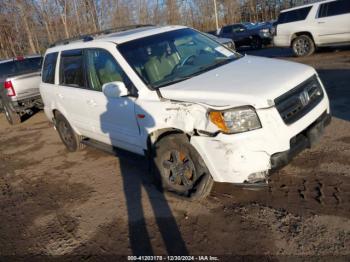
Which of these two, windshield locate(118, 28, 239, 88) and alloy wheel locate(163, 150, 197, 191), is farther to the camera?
windshield locate(118, 28, 239, 88)

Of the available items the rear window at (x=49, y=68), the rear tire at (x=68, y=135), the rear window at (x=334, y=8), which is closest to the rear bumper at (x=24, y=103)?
the rear window at (x=49, y=68)

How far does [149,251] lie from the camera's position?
3.49 metres

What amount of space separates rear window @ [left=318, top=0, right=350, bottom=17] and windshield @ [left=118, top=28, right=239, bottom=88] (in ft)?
28.5

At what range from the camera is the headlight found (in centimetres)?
346

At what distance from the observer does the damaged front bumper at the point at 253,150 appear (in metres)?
3.43

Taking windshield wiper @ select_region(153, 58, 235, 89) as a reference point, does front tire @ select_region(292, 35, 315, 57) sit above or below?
below

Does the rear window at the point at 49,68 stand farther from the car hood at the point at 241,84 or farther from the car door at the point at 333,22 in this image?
the car door at the point at 333,22

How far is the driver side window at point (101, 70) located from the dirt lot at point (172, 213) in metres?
1.14

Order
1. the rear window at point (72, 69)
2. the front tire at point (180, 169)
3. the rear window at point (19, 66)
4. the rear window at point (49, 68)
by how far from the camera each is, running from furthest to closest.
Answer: the rear window at point (19, 66), the rear window at point (49, 68), the rear window at point (72, 69), the front tire at point (180, 169)

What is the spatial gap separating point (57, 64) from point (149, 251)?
151 inches

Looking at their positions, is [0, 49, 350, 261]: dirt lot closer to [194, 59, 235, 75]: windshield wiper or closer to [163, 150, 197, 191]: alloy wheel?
[163, 150, 197, 191]: alloy wheel

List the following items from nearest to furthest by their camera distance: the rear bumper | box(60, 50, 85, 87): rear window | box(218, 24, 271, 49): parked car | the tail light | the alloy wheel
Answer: the alloy wheel < box(60, 50, 85, 87): rear window < the tail light < the rear bumper < box(218, 24, 271, 49): parked car

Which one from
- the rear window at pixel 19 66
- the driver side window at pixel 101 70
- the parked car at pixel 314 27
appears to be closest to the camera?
the driver side window at pixel 101 70

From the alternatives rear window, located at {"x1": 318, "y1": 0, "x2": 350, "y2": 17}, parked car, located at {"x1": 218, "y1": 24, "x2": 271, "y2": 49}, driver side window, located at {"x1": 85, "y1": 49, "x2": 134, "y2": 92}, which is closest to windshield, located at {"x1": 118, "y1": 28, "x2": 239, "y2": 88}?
driver side window, located at {"x1": 85, "y1": 49, "x2": 134, "y2": 92}
